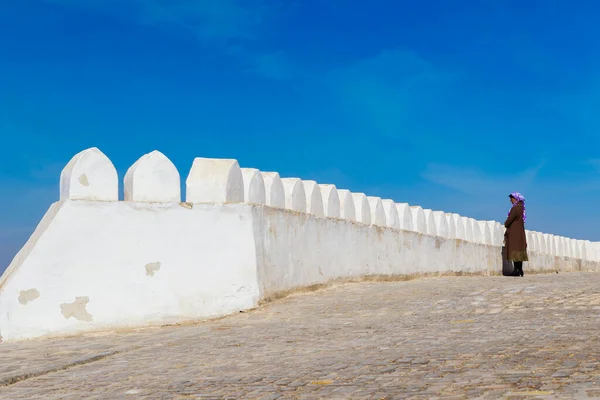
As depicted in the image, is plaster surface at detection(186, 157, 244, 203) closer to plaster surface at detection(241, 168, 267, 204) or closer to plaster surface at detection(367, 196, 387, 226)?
plaster surface at detection(241, 168, 267, 204)

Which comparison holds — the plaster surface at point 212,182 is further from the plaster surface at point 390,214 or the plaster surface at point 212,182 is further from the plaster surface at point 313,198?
the plaster surface at point 390,214

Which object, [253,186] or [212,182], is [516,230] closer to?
[253,186]

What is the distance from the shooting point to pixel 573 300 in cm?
711

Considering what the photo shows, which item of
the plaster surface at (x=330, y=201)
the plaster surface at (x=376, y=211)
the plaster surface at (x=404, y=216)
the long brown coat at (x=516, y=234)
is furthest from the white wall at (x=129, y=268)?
the long brown coat at (x=516, y=234)

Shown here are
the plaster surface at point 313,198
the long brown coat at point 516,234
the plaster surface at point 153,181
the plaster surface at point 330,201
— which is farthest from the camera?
the long brown coat at point 516,234

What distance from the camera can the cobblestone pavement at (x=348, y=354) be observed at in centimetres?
372

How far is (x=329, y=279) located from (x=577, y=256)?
19.3m

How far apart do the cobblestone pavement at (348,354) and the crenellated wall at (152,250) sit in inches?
11.6

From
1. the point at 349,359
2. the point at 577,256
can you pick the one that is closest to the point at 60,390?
the point at 349,359

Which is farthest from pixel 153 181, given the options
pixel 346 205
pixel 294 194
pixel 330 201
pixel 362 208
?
pixel 362 208

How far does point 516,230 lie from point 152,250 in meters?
10.7

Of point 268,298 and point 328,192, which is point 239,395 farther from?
point 328,192

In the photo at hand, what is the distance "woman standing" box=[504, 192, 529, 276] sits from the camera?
51.9ft

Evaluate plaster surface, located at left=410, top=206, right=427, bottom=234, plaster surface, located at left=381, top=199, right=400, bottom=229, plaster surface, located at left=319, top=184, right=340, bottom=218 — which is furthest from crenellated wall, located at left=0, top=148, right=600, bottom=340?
plaster surface, located at left=410, top=206, right=427, bottom=234
